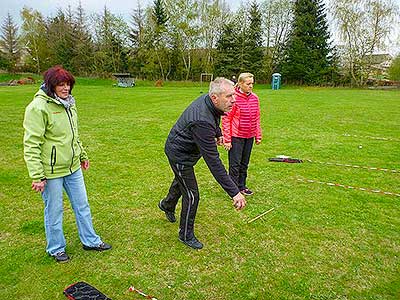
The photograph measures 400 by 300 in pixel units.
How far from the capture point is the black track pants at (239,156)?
475cm

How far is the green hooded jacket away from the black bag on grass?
3.16ft

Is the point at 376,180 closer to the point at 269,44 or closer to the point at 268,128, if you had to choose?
the point at 268,128

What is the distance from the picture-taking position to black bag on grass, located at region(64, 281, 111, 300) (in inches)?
107

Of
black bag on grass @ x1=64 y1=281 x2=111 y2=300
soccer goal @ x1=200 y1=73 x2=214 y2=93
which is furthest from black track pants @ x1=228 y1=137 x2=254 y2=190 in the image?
soccer goal @ x1=200 y1=73 x2=214 y2=93

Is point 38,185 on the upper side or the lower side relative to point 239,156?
upper

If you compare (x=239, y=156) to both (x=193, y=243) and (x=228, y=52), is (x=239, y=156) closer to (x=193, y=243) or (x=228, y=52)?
(x=193, y=243)

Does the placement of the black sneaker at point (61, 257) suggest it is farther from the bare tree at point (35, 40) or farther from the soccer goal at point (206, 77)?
the bare tree at point (35, 40)

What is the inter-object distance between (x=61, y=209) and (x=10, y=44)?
1803 inches

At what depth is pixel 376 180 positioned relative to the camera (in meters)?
5.82

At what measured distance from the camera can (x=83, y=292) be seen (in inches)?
109

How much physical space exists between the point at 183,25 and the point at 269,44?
10196 millimetres

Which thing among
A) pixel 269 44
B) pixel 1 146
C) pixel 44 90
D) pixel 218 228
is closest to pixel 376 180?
pixel 218 228

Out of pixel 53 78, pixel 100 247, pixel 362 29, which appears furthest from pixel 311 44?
pixel 53 78

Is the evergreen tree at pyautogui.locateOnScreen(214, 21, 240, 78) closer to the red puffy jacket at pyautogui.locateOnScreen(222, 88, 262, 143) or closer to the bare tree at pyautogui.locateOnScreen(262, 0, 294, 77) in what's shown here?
the bare tree at pyautogui.locateOnScreen(262, 0, 294, 77)
